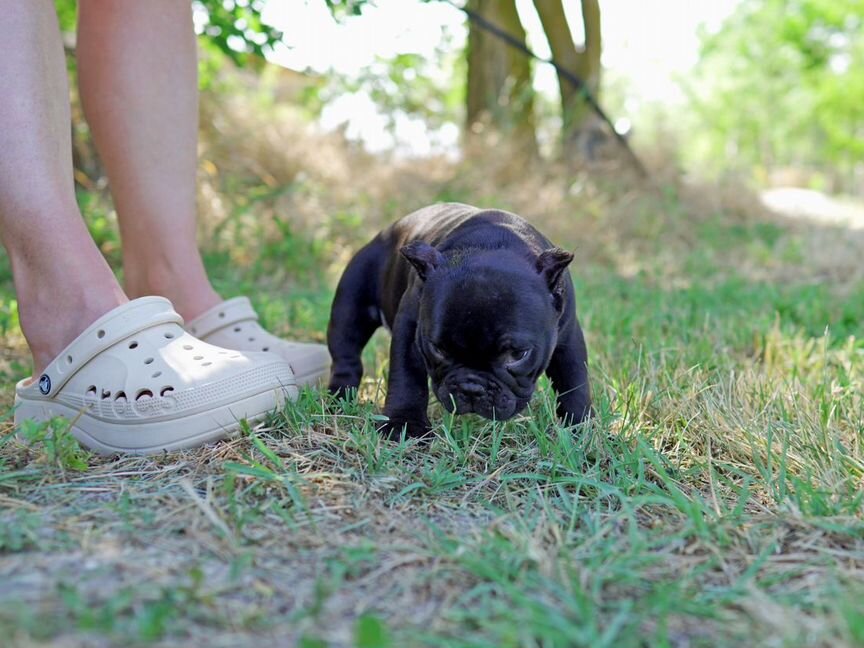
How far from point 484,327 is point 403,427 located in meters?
0.40

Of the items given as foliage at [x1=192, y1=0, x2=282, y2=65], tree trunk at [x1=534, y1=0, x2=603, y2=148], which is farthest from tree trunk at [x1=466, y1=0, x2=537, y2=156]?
foliage at [x1=192, y1=0, x2=282, y2=65]

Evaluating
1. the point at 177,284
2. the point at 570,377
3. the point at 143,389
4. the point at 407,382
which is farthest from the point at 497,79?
the point at 143,389

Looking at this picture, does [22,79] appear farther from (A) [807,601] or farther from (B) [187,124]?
(A) [807,601]

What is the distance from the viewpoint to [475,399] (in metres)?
2.66

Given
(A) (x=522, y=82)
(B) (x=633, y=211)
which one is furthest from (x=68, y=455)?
(A) (x=522, y=82)

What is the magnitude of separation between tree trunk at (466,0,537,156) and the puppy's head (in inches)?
238

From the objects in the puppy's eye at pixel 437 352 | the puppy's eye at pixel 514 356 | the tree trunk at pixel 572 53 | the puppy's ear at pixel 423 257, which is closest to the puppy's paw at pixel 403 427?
the puppy's eye at pixel 437 352

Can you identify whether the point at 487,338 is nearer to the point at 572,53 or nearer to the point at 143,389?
the point at 143,389

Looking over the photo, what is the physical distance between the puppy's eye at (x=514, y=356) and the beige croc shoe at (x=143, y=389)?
736mm

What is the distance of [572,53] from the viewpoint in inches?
357

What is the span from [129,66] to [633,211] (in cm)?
567

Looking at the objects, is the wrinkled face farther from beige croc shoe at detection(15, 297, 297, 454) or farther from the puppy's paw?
beige croc shoe at detection(15, 297, 297, 454)

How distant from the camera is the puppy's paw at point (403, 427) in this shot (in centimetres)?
268

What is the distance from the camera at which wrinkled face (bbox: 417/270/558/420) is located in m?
2.65
